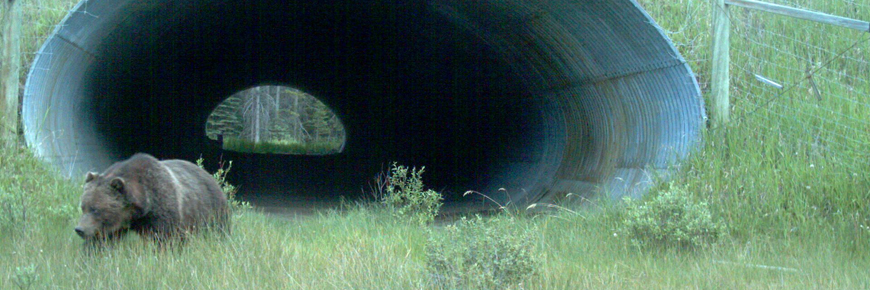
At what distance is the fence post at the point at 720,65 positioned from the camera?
279 inches

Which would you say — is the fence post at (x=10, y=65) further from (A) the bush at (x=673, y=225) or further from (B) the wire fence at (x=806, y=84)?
(B) the wire fence at (x=806, y=84)

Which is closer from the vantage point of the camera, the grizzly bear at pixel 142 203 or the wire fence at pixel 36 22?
the grizzly bear at pixel 142 203

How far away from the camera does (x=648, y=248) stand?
5.53m

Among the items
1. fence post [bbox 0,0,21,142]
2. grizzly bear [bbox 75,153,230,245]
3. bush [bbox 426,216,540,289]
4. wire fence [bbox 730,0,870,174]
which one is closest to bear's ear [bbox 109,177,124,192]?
grizzly bear [bbox 75,153,230,245]

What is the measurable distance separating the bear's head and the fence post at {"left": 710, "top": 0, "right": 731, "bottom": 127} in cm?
492

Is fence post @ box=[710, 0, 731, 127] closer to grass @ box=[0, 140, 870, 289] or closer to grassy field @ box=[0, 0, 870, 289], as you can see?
grassy field @ box=[0, 0, 870, 289]

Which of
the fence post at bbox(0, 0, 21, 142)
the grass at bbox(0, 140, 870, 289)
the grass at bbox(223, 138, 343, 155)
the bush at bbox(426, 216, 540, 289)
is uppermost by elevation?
the fence post at bbox(0, 0, 21, 142)

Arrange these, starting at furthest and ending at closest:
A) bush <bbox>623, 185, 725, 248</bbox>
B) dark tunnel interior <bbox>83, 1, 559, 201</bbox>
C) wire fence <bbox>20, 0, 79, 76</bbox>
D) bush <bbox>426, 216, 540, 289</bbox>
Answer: dark tunnel interior <bbox>83, 1, 559, 201</bbox>
wire fence <bbox>20, 0, 79, 76</bbox>
bush <bbox>623, 185, 725, 248</bbox>
bush <bbox>426, 216, 540, 289</bbox>

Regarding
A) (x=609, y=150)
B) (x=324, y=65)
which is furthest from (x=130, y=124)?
(x=609, y=150)

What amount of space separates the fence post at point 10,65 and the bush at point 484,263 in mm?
4715

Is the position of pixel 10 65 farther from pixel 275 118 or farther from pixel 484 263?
pixel 275 118

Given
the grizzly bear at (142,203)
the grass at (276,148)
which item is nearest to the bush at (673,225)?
the grizzly bear at (142,203)

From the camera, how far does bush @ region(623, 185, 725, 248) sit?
548 cm

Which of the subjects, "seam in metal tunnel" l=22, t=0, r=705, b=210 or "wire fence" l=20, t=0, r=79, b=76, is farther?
"wire fence" l=20, t=0, r=79, b=76
